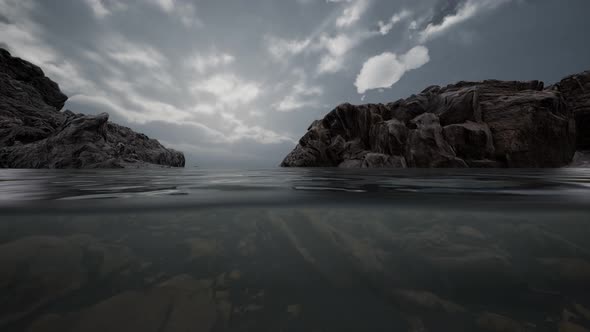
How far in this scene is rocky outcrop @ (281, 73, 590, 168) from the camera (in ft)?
79.5

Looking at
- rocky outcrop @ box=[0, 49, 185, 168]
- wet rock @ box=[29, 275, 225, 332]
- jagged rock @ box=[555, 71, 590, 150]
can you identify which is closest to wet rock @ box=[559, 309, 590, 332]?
wet rock @ box=[29, 275, 225, 332]

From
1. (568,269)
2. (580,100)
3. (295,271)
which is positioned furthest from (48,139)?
(580,100)

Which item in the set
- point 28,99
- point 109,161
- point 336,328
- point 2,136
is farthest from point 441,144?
point 28,99

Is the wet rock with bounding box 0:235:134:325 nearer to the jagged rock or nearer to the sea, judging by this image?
the sea

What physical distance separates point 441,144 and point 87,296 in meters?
29.2

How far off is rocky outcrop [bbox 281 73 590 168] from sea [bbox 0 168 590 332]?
85.7ft

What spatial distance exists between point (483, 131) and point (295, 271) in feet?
102

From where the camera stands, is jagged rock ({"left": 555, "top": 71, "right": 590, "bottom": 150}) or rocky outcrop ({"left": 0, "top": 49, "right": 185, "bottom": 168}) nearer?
rocky outcrop ({"left": 0, "top": 49, "right": 185, "bottom": 168})

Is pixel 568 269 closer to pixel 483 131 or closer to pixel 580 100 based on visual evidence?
pixel 483 131

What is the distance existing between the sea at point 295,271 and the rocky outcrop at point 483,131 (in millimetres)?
26112

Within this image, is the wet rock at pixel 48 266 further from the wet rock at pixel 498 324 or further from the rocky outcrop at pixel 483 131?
the rocky outcrop at pixel 483 131

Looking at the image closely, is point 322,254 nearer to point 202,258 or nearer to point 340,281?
point 340,281

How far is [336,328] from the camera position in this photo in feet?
2.58

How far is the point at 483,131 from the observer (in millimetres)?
24203
